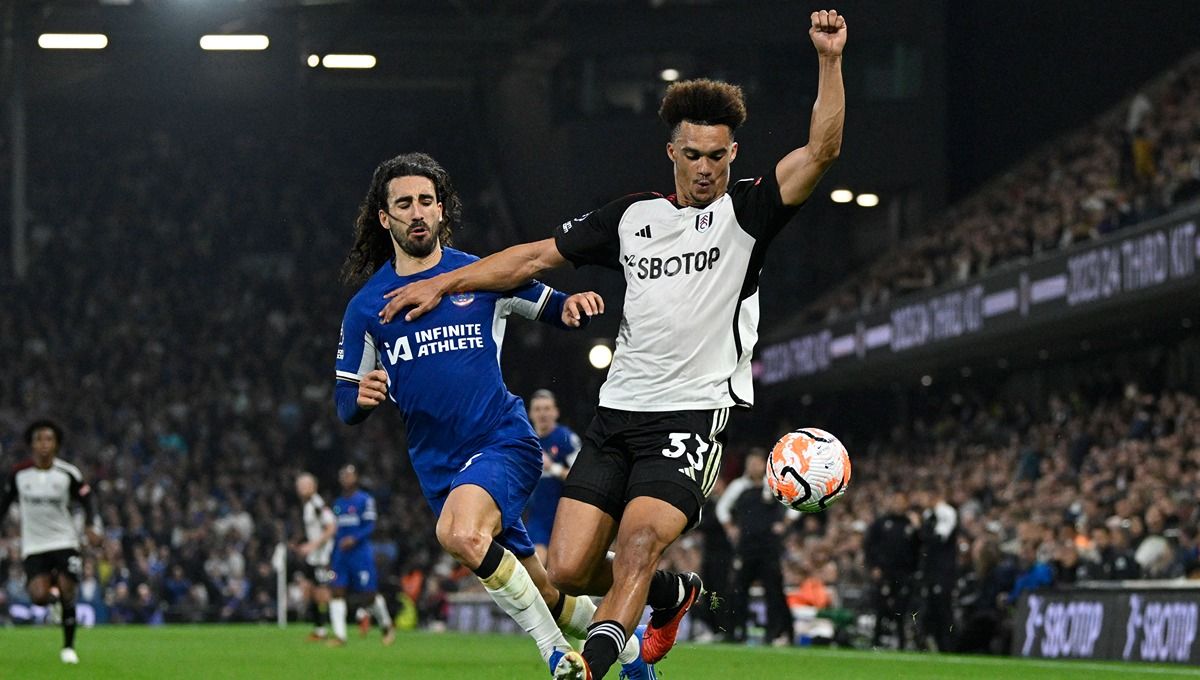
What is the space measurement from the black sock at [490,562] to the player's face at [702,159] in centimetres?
173

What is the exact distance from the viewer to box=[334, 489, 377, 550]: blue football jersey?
22.6 metres

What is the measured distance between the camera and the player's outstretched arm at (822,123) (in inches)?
310

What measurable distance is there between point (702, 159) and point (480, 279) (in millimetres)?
1187

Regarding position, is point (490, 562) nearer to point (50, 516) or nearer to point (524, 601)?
point (524, 601)

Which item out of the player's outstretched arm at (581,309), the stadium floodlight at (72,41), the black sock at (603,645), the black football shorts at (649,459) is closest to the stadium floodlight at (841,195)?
the stadium floodlight at (72,41)

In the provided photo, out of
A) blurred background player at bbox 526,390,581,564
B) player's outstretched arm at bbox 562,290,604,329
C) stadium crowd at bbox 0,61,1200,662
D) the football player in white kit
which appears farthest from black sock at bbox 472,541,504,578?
stadium crowd at bbox 0,61,1200,662

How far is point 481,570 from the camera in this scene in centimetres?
834

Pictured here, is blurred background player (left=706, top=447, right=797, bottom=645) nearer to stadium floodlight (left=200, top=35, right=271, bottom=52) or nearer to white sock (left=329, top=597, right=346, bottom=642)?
white sock (left=329, top=597, right=346, bottom=642)

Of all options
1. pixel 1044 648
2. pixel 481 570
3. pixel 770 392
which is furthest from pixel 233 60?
pixel 481 570

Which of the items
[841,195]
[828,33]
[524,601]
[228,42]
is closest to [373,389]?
[524,601]

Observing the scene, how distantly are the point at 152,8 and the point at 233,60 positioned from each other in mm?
11068

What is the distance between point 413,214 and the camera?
904 cm

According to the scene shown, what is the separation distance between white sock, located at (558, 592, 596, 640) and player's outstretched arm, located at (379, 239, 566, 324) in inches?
59.5

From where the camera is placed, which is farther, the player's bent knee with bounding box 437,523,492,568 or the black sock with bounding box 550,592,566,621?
the black sock with bounding box 550,592,566,621
